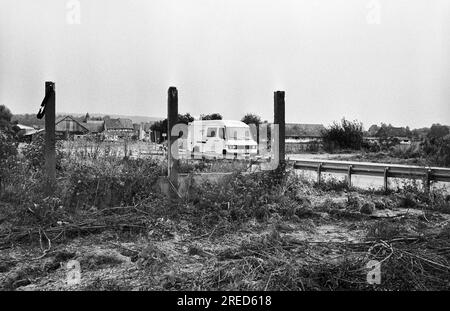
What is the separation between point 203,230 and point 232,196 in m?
1.49

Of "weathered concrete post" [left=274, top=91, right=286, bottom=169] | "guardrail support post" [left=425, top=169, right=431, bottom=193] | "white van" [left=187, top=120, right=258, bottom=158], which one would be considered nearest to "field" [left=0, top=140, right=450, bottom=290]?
"guardrail support post" [left=425, top=169, right=431, bottom=193]

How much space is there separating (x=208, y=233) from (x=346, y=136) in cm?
3614

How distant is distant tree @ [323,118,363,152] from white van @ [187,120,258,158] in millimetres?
19439

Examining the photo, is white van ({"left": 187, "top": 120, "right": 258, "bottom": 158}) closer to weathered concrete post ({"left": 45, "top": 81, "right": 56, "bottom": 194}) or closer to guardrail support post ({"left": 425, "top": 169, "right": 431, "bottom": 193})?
guardrail support post ({"left": 425, "top": 169, "right": 431, "bottom": 193})

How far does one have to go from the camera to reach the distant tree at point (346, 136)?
40.4 m

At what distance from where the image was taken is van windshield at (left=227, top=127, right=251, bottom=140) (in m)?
22.1

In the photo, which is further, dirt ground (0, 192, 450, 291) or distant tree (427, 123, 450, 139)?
distant tree (427, 123, 450, 139)

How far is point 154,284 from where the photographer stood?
4512mm

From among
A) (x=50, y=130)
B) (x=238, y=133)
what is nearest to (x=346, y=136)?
(x=238, y=133)

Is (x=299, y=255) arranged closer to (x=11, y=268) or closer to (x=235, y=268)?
(x=235, y=268)

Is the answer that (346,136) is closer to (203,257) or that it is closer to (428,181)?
(428,181)

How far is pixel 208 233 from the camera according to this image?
259 inches

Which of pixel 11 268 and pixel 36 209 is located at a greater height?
pixel 36 209
